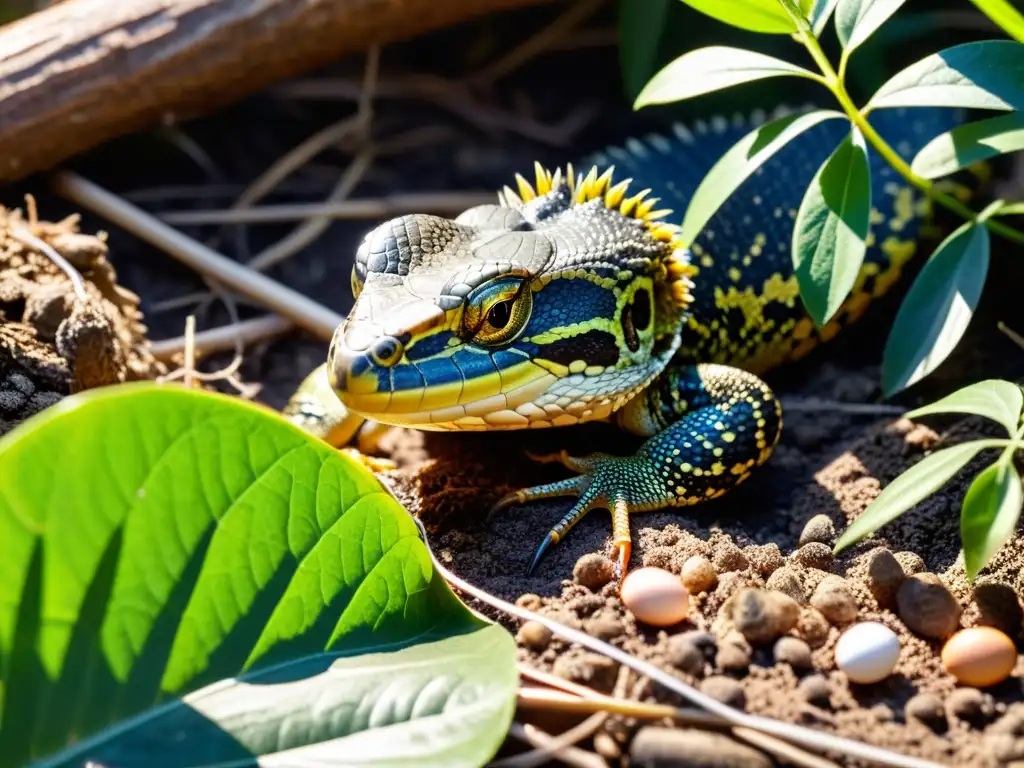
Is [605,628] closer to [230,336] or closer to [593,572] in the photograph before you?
[593,572]

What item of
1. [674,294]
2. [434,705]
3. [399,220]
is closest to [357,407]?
[399,220]

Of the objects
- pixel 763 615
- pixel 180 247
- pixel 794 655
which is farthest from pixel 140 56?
pixel 794 655

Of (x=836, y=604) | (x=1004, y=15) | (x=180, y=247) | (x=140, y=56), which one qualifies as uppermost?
(x=140, y=56)

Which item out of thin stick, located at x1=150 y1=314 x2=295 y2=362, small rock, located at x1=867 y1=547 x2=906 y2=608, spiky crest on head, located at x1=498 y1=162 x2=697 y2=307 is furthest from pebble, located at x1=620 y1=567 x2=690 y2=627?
thin stick, located at x1=150 y1=314 x2=295 y2=362

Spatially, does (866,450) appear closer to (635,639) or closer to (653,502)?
(653,502)

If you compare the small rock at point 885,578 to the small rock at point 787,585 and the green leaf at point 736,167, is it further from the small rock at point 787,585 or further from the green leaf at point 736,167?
the green leaf at point 736,167

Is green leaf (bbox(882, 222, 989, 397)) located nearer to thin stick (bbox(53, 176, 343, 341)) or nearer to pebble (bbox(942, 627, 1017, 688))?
pebble (bbox(942, 627, 1017, 688))

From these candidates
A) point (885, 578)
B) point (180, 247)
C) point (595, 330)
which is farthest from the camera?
point (180, 247)

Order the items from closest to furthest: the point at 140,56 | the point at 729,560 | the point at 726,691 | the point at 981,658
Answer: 1. the point at 726,691
2. the point at 981,658
3. the point at 729,560
4. the point at 140,56
